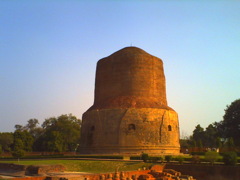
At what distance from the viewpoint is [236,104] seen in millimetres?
33500

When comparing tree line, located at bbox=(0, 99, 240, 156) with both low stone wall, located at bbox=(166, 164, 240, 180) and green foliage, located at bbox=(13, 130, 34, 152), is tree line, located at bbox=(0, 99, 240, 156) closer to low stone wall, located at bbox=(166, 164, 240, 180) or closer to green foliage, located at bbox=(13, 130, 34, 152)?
green foliage, located at bbox=(13, 130, 34, 152)

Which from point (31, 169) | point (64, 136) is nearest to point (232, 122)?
point (64, 136)

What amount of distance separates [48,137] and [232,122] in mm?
23248

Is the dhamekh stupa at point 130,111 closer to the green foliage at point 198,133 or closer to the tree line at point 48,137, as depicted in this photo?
the tree line at point 48,137

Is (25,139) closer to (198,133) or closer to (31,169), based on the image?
(31,169)

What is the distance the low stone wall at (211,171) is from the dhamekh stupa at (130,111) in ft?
22.2

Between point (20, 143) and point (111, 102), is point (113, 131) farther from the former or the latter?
point (20, 143)

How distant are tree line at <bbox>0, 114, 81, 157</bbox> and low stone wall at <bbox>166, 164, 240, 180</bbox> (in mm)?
13187

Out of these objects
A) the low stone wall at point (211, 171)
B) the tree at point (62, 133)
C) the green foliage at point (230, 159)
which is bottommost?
the low stone wall at point (211, 171)

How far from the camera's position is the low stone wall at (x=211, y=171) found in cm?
1276

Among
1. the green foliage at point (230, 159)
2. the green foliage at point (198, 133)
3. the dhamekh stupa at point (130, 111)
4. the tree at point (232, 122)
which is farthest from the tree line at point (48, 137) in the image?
the green foliage at point (198, 133)

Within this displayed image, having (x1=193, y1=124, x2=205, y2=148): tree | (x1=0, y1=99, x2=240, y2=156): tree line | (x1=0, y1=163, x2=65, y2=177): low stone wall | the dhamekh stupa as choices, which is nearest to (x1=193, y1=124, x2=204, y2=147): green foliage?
(x1=193, y1=124, x2=205, y2=148): tree

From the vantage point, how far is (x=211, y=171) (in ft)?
43.7

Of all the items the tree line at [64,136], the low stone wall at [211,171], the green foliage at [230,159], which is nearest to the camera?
the low stone wall at [211,171]
